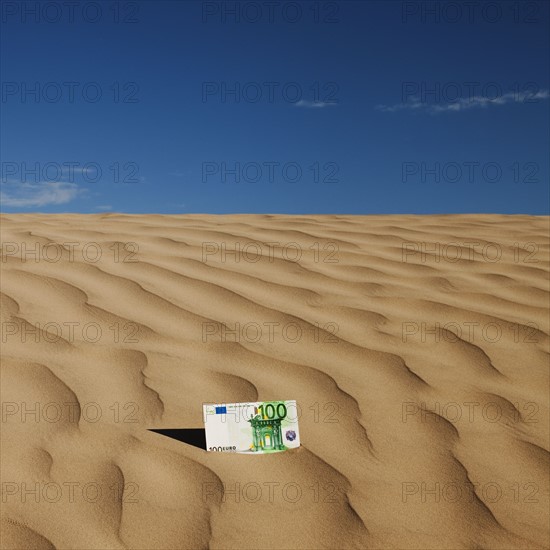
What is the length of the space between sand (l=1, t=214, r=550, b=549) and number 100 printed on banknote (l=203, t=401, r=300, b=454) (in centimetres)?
5

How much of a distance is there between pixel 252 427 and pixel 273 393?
9.9 inches

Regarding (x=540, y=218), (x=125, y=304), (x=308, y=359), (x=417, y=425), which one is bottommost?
(x=417, y=425)

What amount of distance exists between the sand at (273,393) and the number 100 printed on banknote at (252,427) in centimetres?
5

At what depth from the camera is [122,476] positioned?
196 cm

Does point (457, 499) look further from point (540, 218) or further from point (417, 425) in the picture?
point (540, 218)

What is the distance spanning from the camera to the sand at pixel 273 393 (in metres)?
1.84

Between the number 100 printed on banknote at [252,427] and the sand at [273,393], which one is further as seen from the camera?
the number 100 printed on banknote at [252,427]

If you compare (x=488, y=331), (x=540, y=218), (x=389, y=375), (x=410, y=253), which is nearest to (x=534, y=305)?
(x=488, y=331)

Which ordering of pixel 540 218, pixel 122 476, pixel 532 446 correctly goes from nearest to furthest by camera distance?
1. pixel 122 476
2. pixel 532 446
3. pixel 540 218

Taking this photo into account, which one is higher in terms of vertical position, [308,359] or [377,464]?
[308,359]

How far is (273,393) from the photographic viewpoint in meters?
2.43

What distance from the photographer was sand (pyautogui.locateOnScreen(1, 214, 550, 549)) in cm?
184

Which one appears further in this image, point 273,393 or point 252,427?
point 273,393

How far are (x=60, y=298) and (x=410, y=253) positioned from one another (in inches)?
89.1
